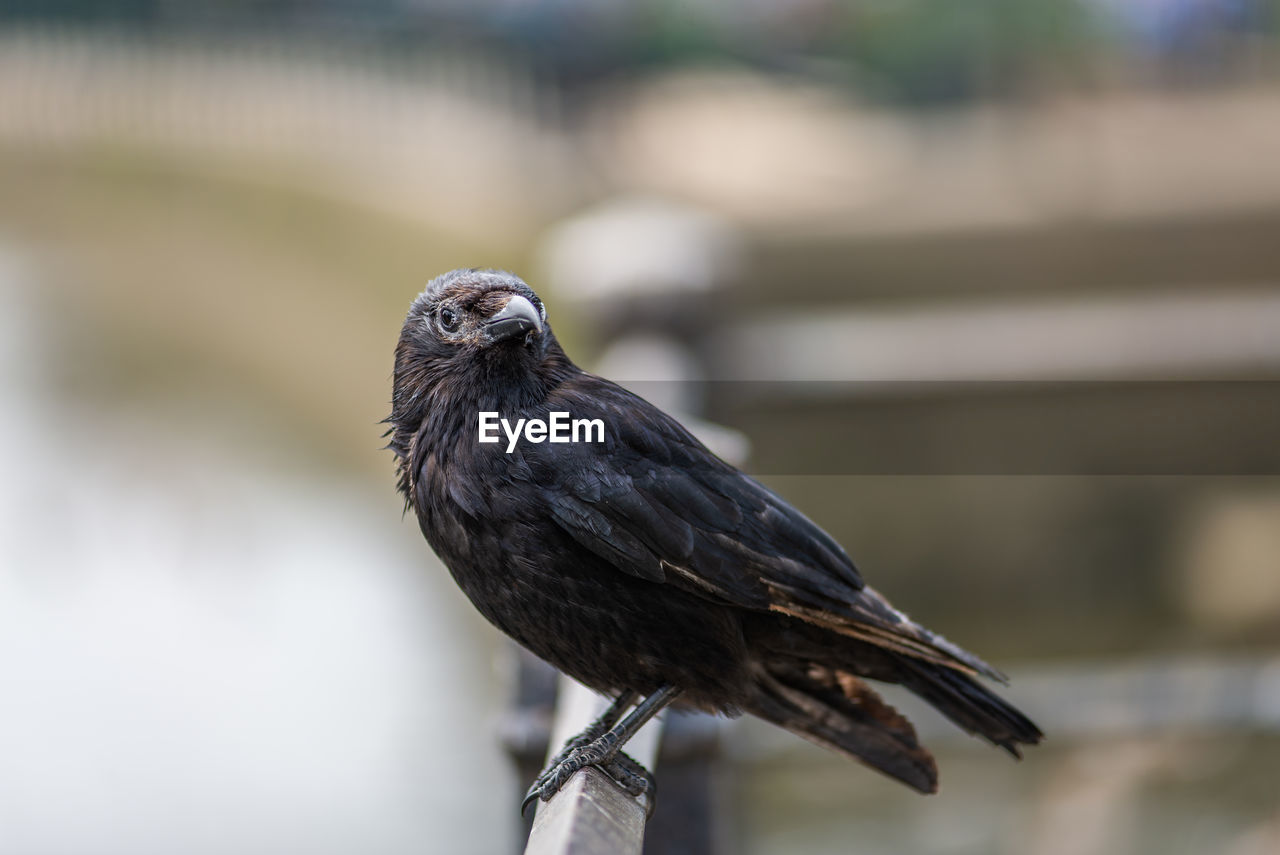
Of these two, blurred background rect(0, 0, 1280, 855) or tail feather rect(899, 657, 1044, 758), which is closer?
tail feather rect(899, 657, 1044, 758)

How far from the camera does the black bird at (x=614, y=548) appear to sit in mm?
1787

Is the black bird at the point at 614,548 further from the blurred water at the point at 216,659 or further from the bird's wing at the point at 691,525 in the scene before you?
the blurred water at the point at 216,659

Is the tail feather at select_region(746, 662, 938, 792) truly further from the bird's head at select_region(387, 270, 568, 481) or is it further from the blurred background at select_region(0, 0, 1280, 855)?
the blurred background at select_region(0, 0, 1280, 855)

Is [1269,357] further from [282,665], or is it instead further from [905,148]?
[905,148]

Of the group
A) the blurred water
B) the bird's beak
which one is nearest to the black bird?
the bird's beak

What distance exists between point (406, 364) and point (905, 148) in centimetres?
1172

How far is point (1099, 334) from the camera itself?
19.9 ft

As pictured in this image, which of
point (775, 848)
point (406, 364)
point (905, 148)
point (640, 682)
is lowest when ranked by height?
point (640, 682)

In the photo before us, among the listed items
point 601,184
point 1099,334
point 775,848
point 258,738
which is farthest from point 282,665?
point 1099,334

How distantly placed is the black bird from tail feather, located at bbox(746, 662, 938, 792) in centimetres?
9

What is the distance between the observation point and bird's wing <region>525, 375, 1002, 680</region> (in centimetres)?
184

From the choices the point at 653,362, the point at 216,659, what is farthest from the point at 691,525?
the point at 216,659

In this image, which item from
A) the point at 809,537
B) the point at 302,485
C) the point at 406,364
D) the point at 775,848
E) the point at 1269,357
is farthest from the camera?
the point at 302,485

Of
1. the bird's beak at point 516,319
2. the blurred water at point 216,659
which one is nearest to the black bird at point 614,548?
the bird's beak at point 516,319
